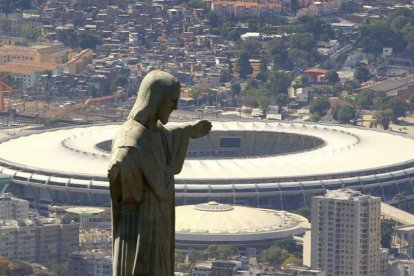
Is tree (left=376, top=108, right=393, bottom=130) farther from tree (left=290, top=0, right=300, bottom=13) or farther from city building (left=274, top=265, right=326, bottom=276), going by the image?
city building (left=274, top=265, right=326, bottom=276)

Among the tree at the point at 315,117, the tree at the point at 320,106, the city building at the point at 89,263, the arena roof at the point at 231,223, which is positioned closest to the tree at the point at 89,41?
the tree at the point at 320,106

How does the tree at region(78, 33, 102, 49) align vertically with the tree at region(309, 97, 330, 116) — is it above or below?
below

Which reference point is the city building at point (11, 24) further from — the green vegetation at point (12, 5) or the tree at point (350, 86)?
the tree at point (350, 86)

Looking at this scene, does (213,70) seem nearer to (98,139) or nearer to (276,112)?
(276,112)

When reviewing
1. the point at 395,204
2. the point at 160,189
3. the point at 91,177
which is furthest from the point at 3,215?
the point at 160,189

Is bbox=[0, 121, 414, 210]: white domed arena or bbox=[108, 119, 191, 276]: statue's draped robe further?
bbox=[0, 121, 414, 210]: white domed arena

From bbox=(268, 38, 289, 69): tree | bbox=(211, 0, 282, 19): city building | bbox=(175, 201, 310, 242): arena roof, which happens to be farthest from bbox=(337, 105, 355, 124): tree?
bbox=(211, 0, 282, 19): city building
